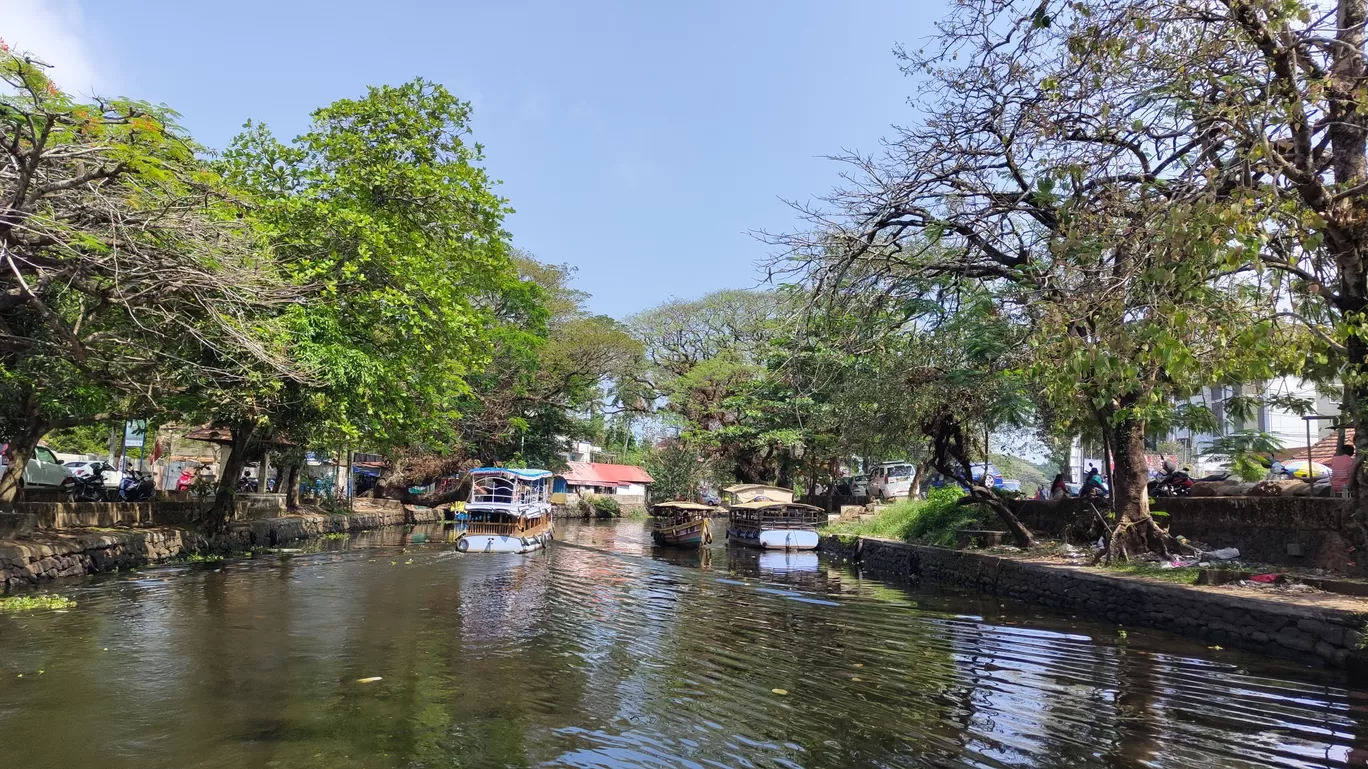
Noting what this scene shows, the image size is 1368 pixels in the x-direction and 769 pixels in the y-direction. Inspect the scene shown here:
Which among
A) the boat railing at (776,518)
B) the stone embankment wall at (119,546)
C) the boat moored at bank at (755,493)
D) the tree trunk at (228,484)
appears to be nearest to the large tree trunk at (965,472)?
the boat railing at (776,518)

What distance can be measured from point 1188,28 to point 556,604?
35.1 feet

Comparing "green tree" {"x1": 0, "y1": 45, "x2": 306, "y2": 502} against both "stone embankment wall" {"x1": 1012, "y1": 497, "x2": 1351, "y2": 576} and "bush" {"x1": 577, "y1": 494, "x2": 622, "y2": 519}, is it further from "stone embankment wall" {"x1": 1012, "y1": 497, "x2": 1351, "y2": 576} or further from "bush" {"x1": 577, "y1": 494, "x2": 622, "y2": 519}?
"bush" {"x1": 577, "y1": 494, "x2": 622, "y2": 519}

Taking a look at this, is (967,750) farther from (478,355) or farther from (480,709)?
(478,355)

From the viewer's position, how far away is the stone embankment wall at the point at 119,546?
37.8 feet

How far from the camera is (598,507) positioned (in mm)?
45781

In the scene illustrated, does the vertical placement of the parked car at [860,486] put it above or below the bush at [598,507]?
above

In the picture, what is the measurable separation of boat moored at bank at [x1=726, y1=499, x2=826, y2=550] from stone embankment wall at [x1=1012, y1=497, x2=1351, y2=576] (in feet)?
39.3

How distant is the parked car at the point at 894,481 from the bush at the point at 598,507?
57.9 feet

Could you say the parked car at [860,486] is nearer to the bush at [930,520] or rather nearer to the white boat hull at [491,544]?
the bush at [930,520]

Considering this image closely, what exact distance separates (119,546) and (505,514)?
377 inches

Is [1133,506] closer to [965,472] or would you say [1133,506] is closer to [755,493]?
[965,472]

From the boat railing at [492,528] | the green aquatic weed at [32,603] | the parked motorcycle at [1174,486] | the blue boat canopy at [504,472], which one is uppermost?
the parked motorcycle at [1174,486]

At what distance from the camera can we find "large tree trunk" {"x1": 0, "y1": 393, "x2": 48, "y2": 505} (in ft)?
43.5

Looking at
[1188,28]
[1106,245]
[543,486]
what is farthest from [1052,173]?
[543,486]
